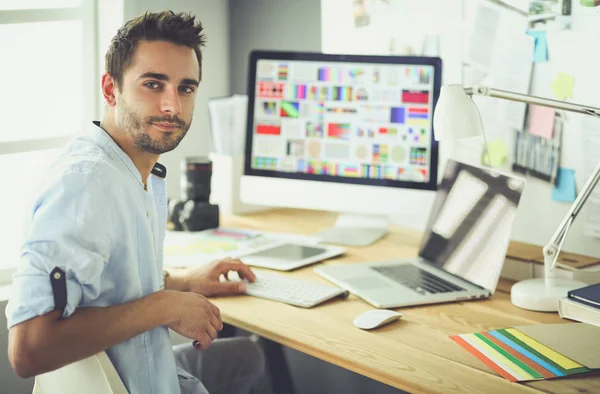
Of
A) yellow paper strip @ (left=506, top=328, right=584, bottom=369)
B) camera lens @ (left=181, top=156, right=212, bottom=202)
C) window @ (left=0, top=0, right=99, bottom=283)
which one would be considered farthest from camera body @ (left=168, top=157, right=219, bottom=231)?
yellow paper strip @ (left=506, top=328, right=584, bottom=369)

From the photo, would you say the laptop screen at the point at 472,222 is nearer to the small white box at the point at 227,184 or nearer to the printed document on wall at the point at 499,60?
the printed document on wall at the point at 499,60

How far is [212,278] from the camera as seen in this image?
1.76 metres

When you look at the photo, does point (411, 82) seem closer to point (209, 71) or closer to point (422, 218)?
point (422, 218)

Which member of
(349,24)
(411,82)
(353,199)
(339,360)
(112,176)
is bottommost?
(339,360)

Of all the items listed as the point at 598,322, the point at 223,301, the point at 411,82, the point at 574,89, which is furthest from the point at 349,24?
the point at 598,322

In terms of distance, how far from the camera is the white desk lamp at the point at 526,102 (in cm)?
163

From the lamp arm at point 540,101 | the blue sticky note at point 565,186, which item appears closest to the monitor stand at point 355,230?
the blue sticky note at point 565,186

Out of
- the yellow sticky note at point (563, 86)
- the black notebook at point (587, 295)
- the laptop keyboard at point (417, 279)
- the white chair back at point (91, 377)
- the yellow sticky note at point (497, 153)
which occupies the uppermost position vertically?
the yellow sticky note at point (563, 86)

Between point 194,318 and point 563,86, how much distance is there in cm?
115

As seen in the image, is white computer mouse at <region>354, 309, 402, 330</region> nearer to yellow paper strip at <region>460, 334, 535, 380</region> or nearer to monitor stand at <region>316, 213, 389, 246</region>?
yellow paper strip at <region>460, 334, 535, 380</region>

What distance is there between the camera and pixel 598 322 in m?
1.49

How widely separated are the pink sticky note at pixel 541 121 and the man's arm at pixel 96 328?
1.05 m

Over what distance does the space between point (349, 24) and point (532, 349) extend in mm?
1417

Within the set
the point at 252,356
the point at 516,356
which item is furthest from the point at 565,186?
the point at 252,356
